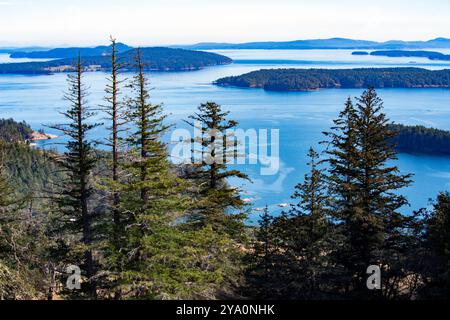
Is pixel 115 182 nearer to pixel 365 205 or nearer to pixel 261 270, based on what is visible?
pixel 261 270

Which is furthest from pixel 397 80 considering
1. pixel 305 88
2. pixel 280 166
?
pixel 280 166

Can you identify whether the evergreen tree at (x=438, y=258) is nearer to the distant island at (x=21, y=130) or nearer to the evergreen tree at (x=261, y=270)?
the evergreen tree at (x=261, y=270)

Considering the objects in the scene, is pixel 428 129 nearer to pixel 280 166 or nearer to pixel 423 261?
pixel 280 166

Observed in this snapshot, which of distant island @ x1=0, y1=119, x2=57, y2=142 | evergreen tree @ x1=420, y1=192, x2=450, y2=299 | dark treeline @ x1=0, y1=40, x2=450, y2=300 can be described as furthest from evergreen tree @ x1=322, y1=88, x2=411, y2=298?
distant island @ x1=0, y1=119, x2=57, y2=142

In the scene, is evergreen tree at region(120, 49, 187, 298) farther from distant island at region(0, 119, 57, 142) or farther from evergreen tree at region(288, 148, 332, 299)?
distant island at region(0, 119, 57, 142)

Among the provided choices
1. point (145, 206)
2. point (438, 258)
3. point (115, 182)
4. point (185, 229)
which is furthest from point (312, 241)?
point (115, 182)
